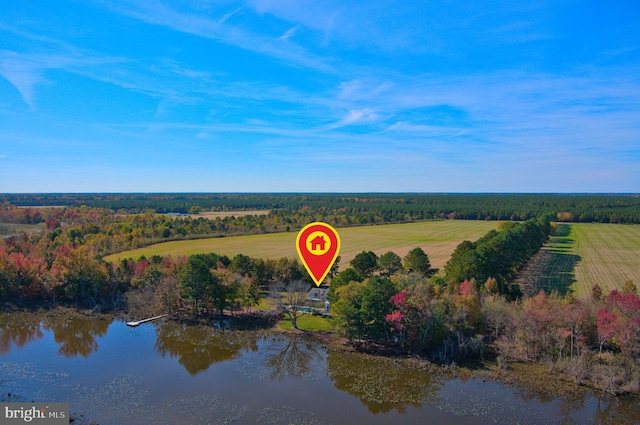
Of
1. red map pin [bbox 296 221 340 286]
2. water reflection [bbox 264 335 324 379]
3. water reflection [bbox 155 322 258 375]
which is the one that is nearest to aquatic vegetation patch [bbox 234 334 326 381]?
water reflection [bbox 264 335 324 379]

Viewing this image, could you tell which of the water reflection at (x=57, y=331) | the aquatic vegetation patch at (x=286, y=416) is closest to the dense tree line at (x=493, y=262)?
the aquatic vegetation patch at (x=286, y=416)

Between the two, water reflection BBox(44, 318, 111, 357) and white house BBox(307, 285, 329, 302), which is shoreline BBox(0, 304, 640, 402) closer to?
water reflection BBox(44, 318, 111, 357)

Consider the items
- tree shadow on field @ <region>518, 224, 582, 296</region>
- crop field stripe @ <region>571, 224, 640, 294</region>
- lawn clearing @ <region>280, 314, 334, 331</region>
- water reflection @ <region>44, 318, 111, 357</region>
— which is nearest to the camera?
water reflection @ <region>44, 318, 111, 357</region>

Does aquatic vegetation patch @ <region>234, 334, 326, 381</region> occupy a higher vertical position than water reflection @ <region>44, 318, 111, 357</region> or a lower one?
higher

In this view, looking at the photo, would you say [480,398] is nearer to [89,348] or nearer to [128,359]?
[128,359]

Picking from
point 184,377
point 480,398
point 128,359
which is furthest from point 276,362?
point 480,398

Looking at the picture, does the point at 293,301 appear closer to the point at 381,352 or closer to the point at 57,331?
the point at 381,352
